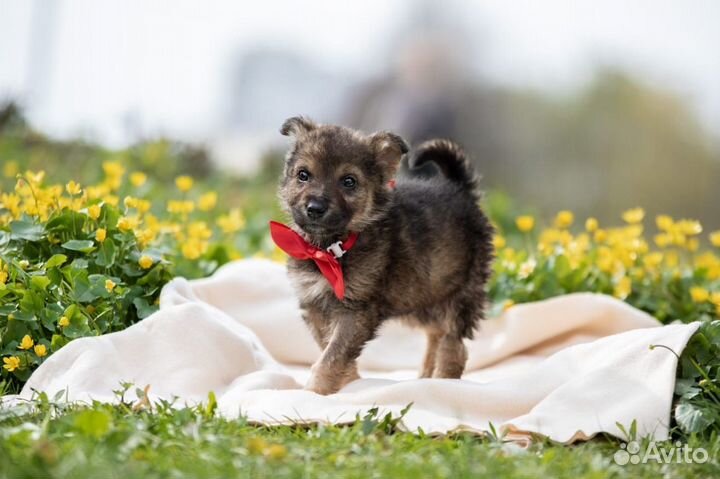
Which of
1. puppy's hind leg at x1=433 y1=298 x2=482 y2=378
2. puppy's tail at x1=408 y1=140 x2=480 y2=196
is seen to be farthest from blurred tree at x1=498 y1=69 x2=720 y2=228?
puppy's hind leg at x1=433 y1=298 x2=482 y2=378

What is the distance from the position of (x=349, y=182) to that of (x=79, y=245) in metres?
1.47

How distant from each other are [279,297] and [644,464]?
109 inches

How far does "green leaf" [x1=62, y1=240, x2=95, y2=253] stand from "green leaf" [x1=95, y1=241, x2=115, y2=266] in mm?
50

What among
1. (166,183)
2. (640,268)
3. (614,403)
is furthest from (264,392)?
(166,183)

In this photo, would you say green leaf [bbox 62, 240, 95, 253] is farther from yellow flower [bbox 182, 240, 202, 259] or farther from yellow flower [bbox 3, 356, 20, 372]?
yellow flower [bbox 182, 240, 202, 259]

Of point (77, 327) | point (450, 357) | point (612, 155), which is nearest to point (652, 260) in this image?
point (450, 357)

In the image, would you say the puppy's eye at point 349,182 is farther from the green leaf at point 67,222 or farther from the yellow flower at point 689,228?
the yellow flower at point 689,228

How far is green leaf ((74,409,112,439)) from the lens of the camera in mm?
2959

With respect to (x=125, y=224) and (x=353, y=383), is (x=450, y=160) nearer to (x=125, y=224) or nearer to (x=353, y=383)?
(x=353, y=383)

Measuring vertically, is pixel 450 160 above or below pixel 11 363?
above

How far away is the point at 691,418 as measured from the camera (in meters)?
3.70

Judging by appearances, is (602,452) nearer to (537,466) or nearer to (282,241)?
(537,466)

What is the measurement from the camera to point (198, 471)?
2729mm

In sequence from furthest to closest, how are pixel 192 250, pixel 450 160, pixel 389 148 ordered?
1. pixel 192 250
2. pixel 450 160
3. pixel 389 148
